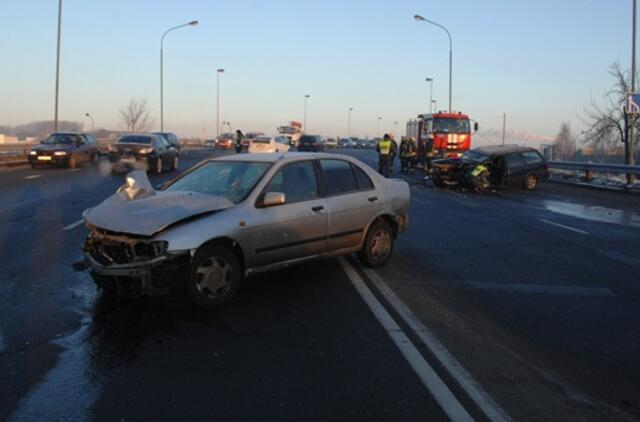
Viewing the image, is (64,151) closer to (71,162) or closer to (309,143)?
(71,162)

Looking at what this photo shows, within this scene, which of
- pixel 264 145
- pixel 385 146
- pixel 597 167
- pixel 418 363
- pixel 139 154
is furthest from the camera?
pixel 264 145

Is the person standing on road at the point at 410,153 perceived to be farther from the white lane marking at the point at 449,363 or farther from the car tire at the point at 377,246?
the white lane marking at the point at 449,363

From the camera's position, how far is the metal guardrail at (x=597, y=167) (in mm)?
22781

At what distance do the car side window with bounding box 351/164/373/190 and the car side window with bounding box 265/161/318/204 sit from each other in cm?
79

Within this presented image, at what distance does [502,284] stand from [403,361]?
3142 mm

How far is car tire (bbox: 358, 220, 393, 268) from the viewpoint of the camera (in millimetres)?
7922

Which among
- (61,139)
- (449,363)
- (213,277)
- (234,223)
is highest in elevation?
(61,139)

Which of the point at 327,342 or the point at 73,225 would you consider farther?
the point at 73,225

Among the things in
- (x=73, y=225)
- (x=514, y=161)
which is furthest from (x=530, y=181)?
(x=73, y=225)

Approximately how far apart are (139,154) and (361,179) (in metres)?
19.9

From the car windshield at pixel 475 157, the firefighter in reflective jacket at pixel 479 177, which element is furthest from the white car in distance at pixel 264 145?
the firefighter in reflective jacket at pixel 479 177

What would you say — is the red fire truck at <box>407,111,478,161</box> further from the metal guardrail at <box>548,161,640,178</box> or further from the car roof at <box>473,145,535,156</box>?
the car roof at <box>473,145,535,156</box>

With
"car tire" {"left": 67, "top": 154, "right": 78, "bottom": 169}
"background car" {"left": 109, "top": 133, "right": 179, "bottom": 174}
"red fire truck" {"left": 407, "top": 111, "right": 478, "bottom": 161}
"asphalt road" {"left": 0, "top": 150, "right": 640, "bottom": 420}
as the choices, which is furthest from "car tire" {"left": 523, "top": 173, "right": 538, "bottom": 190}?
"car tire" {"left": 67, "top": 154, "right": 78, "bottom": 169}

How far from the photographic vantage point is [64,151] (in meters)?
27.6
